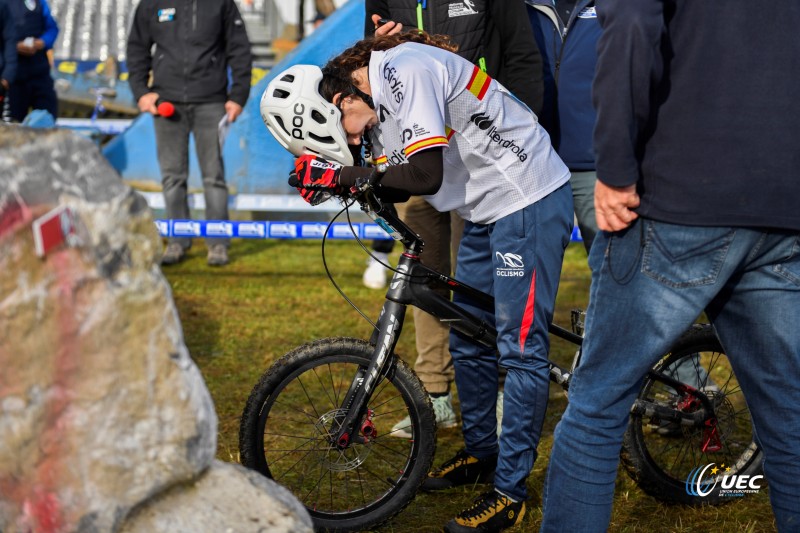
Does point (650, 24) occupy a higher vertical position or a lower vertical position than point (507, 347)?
higher

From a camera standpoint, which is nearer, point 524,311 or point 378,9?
point 524,311

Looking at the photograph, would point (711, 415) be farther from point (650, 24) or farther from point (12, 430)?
point (12, 430)

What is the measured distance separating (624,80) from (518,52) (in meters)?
2.03

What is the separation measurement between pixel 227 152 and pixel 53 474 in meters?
7.74

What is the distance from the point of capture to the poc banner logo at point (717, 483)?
12.8 feet

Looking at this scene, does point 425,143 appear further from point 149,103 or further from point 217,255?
point 217,255

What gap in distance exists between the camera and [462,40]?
14.1 ft

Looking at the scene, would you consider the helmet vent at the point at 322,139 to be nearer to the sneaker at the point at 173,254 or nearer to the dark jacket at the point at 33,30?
the sneaker at the point at 173,254

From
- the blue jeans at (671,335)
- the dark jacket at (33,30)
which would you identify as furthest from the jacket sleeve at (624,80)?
the dark jacket at (33,30)

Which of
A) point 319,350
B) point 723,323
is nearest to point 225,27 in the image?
point 319,350

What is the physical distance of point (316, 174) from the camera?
10.7ft

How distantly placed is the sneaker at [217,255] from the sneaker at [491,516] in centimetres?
507

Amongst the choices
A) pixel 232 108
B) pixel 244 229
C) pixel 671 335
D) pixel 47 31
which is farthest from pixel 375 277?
pixel 671 335

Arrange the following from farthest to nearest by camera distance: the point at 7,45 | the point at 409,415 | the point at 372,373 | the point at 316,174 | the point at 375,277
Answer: the point at 7,45 < the point at 375,277 < the point at 409,415 < the point at 372,373 < the point at 316,174
